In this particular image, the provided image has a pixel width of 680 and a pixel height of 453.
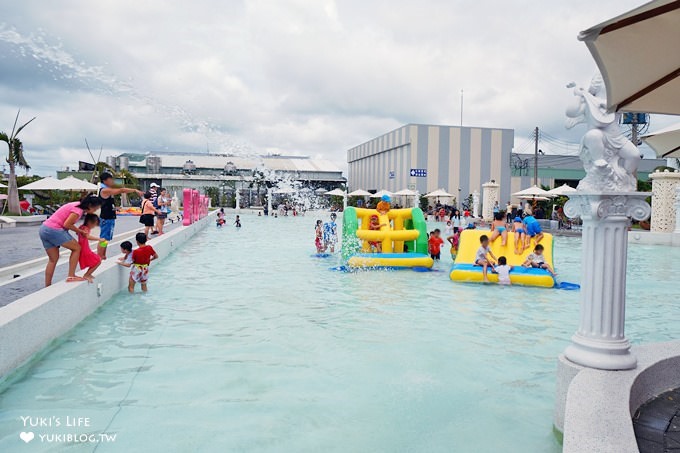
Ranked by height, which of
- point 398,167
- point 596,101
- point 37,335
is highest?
point 398,167

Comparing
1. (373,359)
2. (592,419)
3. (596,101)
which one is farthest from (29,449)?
(596,101)

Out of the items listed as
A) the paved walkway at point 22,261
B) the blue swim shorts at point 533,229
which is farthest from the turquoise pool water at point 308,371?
the blue swim shorts at point 533,229

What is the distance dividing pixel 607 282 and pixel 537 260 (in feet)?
23.2

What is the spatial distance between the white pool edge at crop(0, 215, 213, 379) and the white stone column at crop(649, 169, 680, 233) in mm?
20548

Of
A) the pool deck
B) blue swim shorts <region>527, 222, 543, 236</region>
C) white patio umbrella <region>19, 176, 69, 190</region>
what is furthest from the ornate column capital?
white patio umbrella <region>19, 176, 69, 190</region>

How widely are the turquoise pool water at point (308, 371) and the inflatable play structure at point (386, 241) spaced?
2212 millimetres

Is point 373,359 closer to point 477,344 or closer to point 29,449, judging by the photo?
point 477,344

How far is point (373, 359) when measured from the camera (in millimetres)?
5309

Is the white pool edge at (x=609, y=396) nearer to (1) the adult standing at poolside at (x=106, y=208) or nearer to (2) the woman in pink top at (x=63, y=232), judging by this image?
(2) the woman in pink top at (x=63, y=232)

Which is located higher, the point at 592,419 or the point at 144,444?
the point at 592,419

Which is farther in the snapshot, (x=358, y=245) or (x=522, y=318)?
(x=358, y=245)

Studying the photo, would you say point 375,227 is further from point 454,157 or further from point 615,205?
point 454,157

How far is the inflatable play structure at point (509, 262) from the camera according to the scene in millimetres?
9758

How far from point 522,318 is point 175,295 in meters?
5.53
